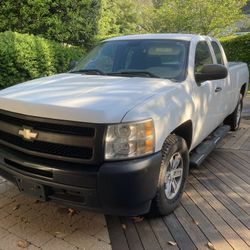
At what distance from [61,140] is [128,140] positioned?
1.77ft

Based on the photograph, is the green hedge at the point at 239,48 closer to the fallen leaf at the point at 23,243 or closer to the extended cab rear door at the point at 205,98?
the extended cab rear door at the point at 205,98

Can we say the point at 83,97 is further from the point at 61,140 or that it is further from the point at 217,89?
the point at 217,89

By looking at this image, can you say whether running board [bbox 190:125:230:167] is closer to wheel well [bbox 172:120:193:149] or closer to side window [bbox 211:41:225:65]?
wheel well [bbox 172:120:193:149]

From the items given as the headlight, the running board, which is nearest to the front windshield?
the running board

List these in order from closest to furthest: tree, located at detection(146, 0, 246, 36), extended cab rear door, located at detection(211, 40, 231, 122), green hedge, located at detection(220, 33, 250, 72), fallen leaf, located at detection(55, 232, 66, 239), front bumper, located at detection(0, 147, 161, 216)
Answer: front bumper, located at detection(0, 147, 161, 216), fallen leaf, located at detection(55, 232, 66, 239), extended cab rear door, located at detection(211, 40, 231, 122), green hedge, located at detection(220, 33, 250, 72), tree, located at detection(146, 0, 246, 36)

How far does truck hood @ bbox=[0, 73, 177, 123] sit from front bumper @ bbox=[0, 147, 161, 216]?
0.39 m

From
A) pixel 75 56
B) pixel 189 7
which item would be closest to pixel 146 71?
pixel 75 56

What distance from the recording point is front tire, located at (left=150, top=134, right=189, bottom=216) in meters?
3.30

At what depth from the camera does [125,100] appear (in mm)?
2984

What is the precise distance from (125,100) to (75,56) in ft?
27.1

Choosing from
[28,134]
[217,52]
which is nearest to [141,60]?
[217,52]

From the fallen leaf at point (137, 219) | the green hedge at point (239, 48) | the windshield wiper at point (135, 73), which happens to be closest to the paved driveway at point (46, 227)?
the fallen leaf at point (137, 219)

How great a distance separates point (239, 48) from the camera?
1595 centimetres

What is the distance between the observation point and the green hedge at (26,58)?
8.48m
